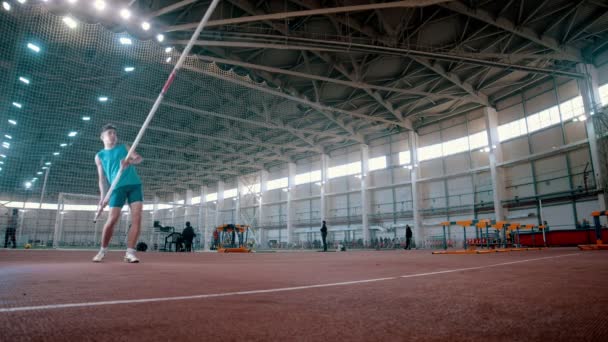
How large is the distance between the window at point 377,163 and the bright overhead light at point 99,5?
843 inches

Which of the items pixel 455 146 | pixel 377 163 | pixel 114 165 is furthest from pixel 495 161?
pixel 114 165

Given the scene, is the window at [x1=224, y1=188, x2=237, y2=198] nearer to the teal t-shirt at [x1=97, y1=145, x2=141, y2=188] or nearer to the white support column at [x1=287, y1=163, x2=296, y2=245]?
the white support column at [x1=287, y1=163, x2=296, y2=245]

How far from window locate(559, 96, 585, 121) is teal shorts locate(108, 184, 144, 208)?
2179cm

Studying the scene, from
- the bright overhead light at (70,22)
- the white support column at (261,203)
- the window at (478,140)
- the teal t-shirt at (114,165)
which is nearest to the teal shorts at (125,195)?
the teal t-shirt at (114,165)

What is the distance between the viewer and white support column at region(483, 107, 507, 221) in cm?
2011

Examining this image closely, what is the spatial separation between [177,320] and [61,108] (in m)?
17.7

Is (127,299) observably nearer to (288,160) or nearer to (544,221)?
(544,221)

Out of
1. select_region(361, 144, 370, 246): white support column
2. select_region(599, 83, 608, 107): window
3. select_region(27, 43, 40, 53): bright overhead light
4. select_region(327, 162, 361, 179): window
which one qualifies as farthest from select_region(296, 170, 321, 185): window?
select_region(27, 43, 40, 53): bright overhead light

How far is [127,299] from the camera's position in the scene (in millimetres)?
1502

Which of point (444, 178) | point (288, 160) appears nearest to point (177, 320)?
point (444, 178)

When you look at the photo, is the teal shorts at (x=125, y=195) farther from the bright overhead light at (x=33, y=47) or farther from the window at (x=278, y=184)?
the window at (x=278, y=184)

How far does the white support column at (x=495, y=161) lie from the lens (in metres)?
20.1

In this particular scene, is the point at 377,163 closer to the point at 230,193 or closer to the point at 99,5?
the point at 230,193

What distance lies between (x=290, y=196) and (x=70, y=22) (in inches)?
896
